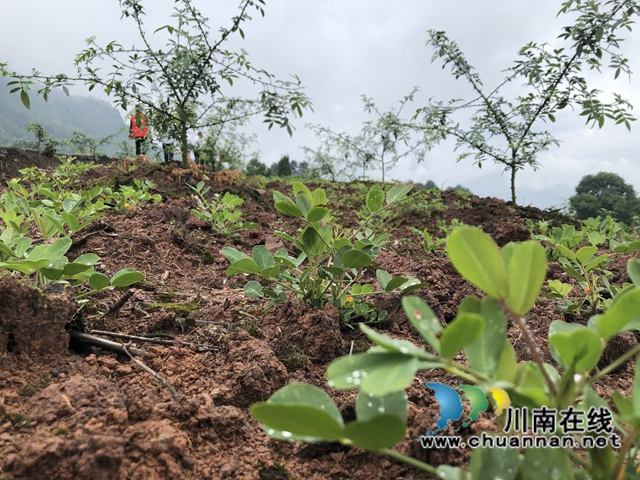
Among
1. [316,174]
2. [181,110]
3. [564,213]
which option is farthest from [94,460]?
[316,174]

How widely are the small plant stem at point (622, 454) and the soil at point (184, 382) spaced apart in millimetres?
228

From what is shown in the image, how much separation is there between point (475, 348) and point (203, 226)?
2.07 metres

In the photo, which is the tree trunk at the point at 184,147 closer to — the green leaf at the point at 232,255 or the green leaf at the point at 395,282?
the green leaf at the point at 232,255

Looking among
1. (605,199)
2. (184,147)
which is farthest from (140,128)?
(605,199)

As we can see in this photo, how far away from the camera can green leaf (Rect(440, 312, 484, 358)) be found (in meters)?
0.42

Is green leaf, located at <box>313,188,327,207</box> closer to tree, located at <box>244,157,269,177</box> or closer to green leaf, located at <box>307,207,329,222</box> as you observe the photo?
green leaf, located at <box>307,207,329,222</box>

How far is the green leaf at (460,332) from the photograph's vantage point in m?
0.42

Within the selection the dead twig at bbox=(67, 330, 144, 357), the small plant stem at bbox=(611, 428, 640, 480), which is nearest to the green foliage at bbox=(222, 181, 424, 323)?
the dead twig at bbox=(67, 330, 144, 357)

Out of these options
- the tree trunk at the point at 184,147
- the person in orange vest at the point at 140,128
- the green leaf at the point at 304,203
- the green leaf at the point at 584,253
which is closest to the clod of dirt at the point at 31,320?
the green leaf at the point at 304,203

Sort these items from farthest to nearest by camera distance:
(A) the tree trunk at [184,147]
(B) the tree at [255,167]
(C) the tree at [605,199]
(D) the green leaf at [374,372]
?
(B) the tree at [255,167]
(C) the tree at [605,199]
(A) the tree trunk at [184,147]
(D) the green leaf at [374,372]

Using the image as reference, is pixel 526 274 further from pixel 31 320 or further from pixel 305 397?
pixel 31 320

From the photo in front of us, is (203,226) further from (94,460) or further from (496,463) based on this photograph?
(496,463)

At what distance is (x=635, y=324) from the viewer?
1.62ft

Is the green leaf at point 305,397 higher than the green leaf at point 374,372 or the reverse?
the reverse
